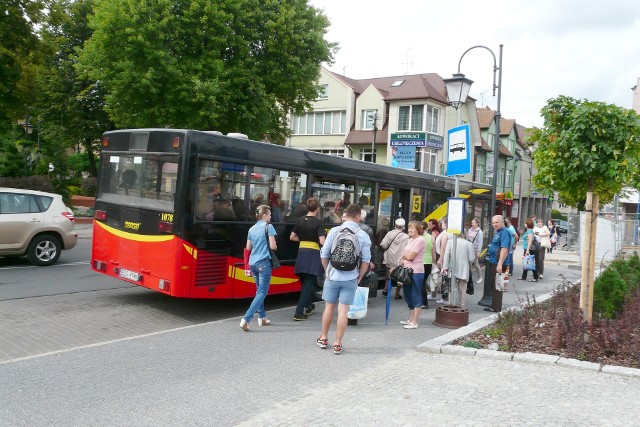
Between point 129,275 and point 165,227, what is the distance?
122 centimetres

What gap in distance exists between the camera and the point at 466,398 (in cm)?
534

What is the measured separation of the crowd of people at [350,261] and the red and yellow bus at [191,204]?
20.1 inches

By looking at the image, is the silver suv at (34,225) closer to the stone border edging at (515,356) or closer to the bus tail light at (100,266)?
the bus tail light at (100,266)

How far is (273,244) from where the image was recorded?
315 inches

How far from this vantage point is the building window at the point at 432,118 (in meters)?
42.9

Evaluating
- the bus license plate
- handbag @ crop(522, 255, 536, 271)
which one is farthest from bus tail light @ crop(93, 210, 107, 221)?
handbag @ crop(522, 255, 536, 271)

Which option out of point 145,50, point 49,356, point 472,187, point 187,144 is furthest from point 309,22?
point 49,356

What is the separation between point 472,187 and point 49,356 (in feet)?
47.2

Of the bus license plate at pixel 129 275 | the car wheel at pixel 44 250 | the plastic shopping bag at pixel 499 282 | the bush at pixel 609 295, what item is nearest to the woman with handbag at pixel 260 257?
the bus license plate at pixel 129 275

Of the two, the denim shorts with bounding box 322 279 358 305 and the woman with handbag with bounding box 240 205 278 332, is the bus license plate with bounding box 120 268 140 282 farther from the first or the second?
the denim shorts with bounding box 322 279 358 305

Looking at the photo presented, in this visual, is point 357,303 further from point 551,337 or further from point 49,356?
point 49,356

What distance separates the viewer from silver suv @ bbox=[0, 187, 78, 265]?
40.0ft

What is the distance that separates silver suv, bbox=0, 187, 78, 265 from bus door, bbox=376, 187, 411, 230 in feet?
24.0

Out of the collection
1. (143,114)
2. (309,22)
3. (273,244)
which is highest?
(309,22)
